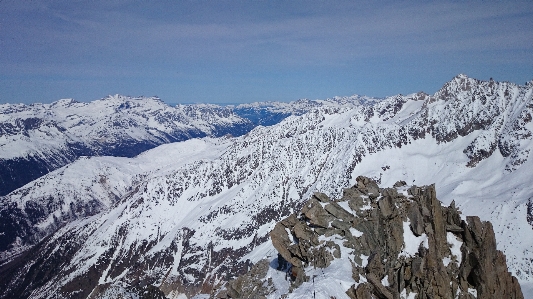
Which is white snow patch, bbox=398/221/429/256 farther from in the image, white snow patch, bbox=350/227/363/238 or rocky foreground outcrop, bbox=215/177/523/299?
white snow patch, bbox=350/227/363/238

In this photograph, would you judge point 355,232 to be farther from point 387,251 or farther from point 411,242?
point 411,242

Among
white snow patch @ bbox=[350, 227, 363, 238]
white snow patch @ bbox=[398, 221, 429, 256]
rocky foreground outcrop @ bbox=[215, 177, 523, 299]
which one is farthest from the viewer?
white snow patch @ bbox=[350, 227, 363, 238]

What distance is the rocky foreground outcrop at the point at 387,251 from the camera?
163 feet

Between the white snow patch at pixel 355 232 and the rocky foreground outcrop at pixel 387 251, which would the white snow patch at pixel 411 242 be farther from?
the white snow patch at pixel 355 232

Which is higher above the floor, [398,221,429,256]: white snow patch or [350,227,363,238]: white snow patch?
[350,227,363,238]: white snow patch

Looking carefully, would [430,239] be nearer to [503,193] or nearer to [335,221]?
[335,221]

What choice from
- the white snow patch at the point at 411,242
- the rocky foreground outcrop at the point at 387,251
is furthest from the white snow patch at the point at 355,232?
the white snow patch at the point at 411,242

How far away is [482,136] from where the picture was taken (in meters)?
200

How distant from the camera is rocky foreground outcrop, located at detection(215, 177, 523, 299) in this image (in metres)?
49.8

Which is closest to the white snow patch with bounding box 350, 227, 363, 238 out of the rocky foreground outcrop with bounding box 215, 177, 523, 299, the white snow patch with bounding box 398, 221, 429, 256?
the rocky foreground outcrop with bounding box 215, 177, 523, 299

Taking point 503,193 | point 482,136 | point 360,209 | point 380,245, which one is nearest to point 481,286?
point 380,245

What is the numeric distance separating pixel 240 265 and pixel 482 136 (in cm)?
15770

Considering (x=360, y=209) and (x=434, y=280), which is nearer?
(x=434, y=280)

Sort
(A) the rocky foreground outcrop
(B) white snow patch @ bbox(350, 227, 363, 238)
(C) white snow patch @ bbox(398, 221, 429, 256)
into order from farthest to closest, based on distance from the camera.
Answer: (B) white snow patch @ bbox(350, 227, 363, 238) → (C) white snow patch @ bbox(398, 221, 429, 256) → (A) the rocky foreground outcrop
